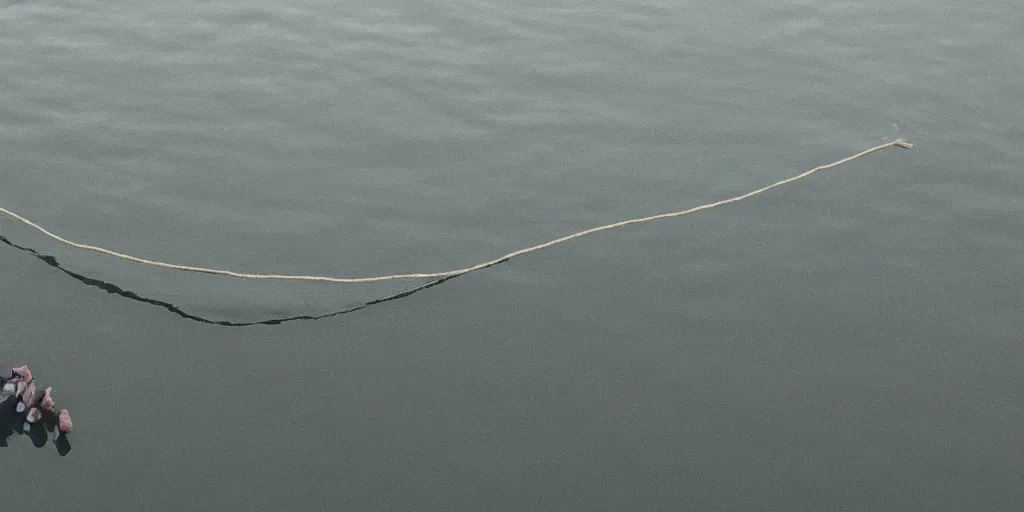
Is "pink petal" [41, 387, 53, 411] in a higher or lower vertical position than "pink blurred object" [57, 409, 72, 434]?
higher

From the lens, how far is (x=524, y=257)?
25.0 m

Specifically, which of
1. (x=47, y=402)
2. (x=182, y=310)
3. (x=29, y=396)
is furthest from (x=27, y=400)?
(x=182, y=310)

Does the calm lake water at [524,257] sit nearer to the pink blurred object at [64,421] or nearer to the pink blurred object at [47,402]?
the pink blurred object at [64,421]

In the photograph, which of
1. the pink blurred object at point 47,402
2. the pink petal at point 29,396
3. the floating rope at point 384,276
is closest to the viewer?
the pink petal at point 29,396

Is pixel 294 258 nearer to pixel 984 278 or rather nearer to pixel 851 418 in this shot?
pixel 851 418

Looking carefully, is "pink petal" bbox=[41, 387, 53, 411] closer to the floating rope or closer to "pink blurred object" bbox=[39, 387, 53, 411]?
"pink blurred object" bbox=[39, 387, 53, 411]

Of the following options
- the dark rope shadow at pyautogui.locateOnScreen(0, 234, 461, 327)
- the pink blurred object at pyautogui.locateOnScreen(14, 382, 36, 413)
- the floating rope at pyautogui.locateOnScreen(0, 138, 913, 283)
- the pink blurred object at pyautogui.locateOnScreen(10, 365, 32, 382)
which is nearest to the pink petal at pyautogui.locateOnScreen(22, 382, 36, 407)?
the pink blurred object at pyautogui.locateOnScreen(14, 382, 36, 413)

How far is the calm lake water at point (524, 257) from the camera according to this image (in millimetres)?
20203

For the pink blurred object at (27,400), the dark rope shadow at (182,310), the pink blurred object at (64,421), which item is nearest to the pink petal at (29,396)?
the pink blurred object at (27,400)

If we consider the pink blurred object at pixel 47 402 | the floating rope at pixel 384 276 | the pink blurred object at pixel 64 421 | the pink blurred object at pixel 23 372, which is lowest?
the pink blurred object at pixel 64 421

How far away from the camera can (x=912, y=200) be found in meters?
27.1

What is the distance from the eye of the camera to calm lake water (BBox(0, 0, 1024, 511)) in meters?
20.2

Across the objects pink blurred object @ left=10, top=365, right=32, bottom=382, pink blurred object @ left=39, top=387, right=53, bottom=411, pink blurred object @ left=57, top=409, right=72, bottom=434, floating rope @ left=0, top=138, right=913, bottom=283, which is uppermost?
floating rope @ left=0, top=138, right=913, bottom=283

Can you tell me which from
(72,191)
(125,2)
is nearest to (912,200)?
(72,191)
